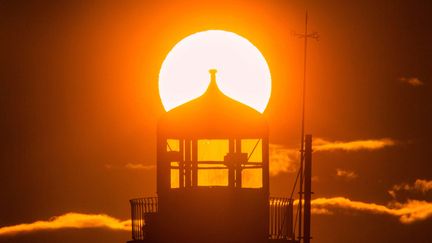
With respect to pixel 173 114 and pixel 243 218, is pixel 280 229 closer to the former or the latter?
pixel 243 218

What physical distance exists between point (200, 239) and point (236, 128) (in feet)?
14.4

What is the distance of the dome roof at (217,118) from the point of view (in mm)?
65812

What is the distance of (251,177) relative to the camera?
218ft

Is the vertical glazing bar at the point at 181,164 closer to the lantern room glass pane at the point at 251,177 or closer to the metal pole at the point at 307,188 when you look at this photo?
the lantern room glass pane at the point at 251,177

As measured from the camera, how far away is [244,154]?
66.2 meters

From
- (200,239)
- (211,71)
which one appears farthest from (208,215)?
(211,71)

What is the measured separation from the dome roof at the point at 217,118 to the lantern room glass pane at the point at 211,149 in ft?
→ 3.58

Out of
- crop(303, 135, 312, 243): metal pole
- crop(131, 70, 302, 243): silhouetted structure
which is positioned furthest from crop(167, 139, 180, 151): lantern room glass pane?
crop(303, 135, 312, 243): metal pole

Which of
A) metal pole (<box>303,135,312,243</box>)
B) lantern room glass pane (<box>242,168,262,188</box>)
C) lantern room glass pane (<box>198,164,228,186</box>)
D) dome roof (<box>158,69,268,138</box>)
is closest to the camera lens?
metal pole (<box>303,135,312,243</box>)

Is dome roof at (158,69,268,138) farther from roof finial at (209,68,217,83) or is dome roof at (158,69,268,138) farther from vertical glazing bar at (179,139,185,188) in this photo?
vertical glazing bar at (179,139,185,188)

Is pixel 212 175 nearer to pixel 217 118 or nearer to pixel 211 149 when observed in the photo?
pixel 211 149

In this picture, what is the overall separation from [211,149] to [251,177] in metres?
1.96

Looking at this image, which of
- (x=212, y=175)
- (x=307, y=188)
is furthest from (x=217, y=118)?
(x=307, y=188)

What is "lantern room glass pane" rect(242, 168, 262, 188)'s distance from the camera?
66312 millimetres
